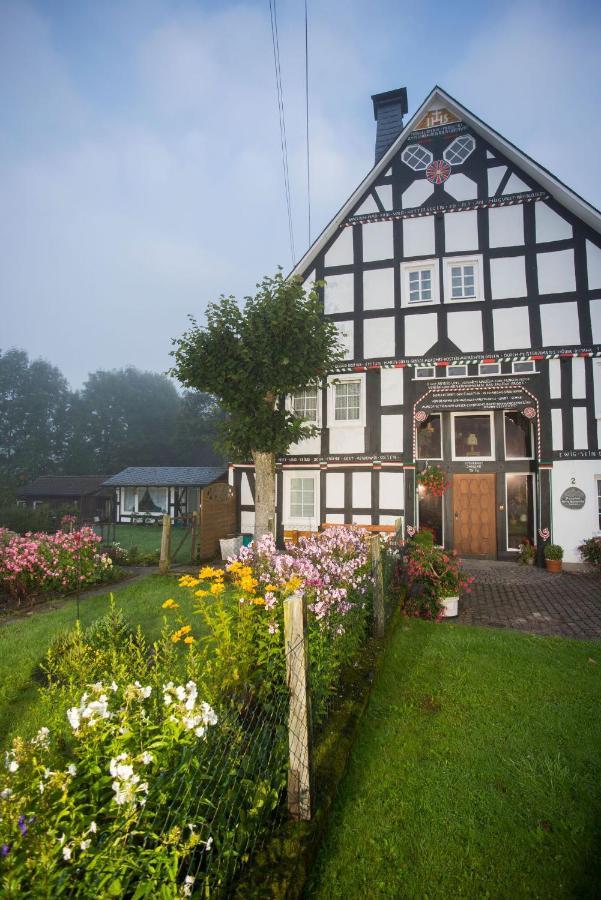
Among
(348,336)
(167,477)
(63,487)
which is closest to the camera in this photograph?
(348,336)

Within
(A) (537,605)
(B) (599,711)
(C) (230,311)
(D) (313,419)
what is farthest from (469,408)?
(B) (599,711)

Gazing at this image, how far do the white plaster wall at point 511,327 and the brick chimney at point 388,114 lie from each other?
8.27m

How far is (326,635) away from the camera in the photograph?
169 inches

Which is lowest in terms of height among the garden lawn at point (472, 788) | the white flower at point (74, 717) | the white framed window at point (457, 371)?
the garden lawn at point (472, 788)

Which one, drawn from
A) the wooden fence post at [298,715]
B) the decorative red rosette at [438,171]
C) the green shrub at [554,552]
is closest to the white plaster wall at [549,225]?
the decorative red rosette at [438,171]

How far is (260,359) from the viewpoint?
35.8 ft

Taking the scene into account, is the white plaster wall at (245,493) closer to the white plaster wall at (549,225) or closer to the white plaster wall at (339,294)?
the white plaster wall at (339,294)

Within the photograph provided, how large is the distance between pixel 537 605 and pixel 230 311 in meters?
9.66

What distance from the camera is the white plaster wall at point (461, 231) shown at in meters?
12.8

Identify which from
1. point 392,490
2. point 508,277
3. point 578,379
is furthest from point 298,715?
point 508,277

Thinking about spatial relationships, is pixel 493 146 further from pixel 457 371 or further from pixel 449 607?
pixel 449 607

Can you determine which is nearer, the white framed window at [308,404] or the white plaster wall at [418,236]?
the white plaster wall at [418,236]

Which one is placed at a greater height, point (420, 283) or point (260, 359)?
point (420, 283)

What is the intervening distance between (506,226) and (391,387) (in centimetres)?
562
